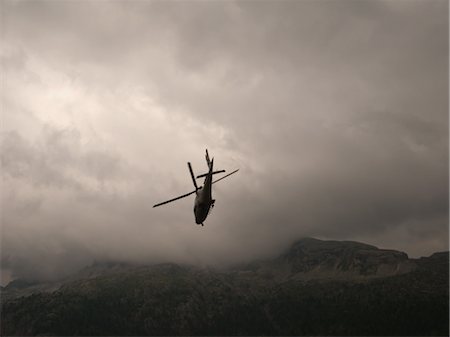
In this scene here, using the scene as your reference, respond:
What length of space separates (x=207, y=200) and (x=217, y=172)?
3131mm

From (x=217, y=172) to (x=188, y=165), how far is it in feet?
10.7

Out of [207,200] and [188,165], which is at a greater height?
[188,165]

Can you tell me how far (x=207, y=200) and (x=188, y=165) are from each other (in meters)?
4.40

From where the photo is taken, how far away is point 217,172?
136 feet

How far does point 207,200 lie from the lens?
1639 inches

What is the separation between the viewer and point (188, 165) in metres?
40.0

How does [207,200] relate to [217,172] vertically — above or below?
below
